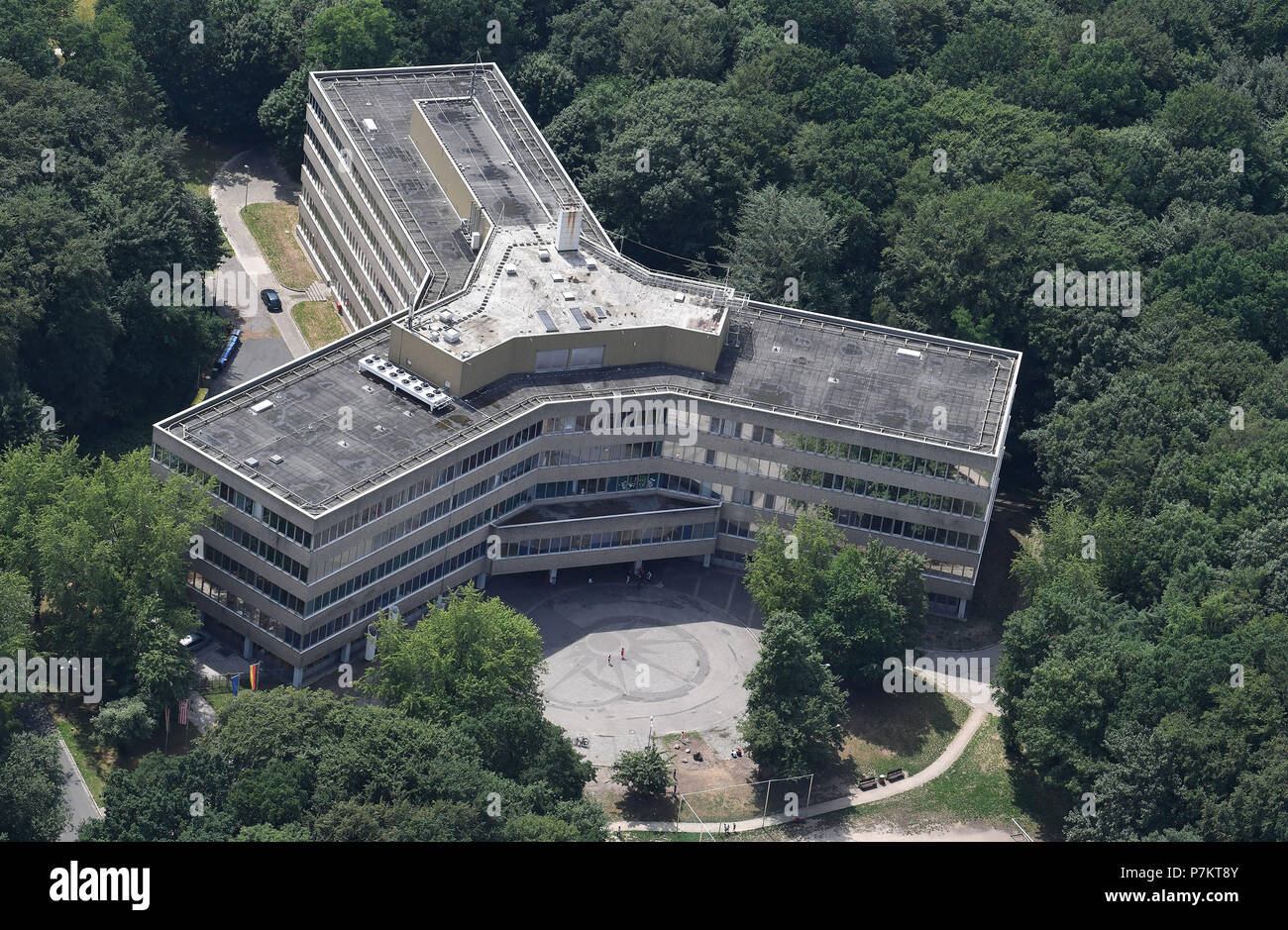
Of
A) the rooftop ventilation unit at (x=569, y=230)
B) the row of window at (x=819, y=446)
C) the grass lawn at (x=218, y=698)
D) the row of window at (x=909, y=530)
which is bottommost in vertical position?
the grass lawn at (x=218, y=698)

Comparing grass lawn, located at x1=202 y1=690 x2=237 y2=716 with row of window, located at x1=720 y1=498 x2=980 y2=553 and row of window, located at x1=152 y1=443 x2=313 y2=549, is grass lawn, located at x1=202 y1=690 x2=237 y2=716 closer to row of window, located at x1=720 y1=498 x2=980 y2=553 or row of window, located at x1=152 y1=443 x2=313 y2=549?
row of window, located at x1=152 y1=443 x2=313 y2=549

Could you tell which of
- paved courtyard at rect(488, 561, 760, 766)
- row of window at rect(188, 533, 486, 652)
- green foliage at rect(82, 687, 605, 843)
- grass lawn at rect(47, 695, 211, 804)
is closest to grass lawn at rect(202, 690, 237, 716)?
grass lawn at rect(47, 695, 211, 804)

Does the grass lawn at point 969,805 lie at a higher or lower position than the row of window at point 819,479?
lower

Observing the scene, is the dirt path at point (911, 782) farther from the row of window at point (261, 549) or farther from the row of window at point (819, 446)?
the row of window at point (261, 549)

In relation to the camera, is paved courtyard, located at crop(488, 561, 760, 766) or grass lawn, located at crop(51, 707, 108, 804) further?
paved courtyard, located at crop(488, 561, 760, 766)

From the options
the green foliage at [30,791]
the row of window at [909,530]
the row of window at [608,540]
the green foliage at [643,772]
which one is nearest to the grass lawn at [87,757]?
the green foliage at [30,791]

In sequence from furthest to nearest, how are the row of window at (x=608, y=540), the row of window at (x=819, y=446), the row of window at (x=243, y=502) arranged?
the row of window at (x=819, y=446), the row of window at (x=608, y=540), the row of window at (x=243, y=502)

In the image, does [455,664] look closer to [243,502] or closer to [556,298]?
[243,502]
